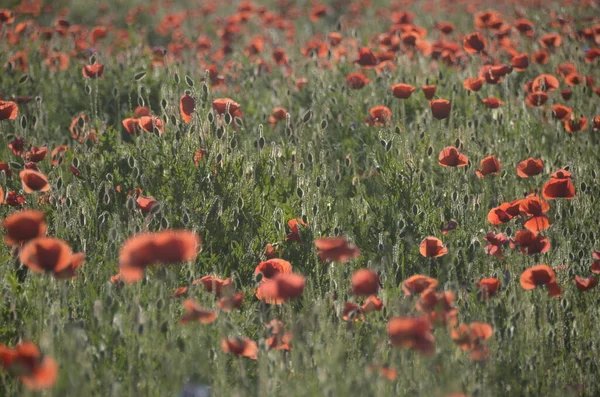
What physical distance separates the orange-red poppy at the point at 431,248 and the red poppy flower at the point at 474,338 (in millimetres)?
466

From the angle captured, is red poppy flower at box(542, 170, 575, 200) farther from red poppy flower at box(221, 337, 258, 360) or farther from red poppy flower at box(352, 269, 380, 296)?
red poppy flower at box(221, 337, 258, 360)

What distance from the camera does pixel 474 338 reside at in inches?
79.0

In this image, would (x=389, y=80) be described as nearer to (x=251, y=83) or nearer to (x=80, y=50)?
(x=251, y=83)

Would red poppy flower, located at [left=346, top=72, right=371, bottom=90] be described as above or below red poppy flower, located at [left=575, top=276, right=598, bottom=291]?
above

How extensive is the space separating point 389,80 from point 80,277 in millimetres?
2445

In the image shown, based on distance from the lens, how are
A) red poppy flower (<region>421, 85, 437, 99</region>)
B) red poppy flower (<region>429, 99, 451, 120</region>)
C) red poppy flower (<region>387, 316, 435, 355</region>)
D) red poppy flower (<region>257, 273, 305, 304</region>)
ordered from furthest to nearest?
1. red poppy flower (<region>421, 85, 437, 99</region>)
2. red poppy flower (<region>429, 99, 451, 120</region>)
3. red poppy flower (<region>257, 273, 305, 304</region>)
4. red poppy flower (<region>387, 316, 435, 355</region>)

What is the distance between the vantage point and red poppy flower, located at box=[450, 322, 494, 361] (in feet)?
6.40

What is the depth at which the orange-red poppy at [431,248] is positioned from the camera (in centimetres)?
246

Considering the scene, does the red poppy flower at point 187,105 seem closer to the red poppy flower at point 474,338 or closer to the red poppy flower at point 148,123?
the red poppy flower at point 148,123

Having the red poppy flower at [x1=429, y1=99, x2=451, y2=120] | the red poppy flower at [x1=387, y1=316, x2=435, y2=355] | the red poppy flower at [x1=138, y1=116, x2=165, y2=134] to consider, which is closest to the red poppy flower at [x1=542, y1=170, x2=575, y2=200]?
the red poppy flower at [x1=429, y1=99, x2=451, y2=120]

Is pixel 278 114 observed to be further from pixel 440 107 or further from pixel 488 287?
pixel 488 287

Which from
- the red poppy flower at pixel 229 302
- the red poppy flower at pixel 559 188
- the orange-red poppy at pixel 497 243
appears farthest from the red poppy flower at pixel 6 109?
the red poppy flower at pixel 559 188

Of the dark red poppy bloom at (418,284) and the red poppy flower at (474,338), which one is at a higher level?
the dark red poppy bloom at (418,284)

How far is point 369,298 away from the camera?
219 centimetres
